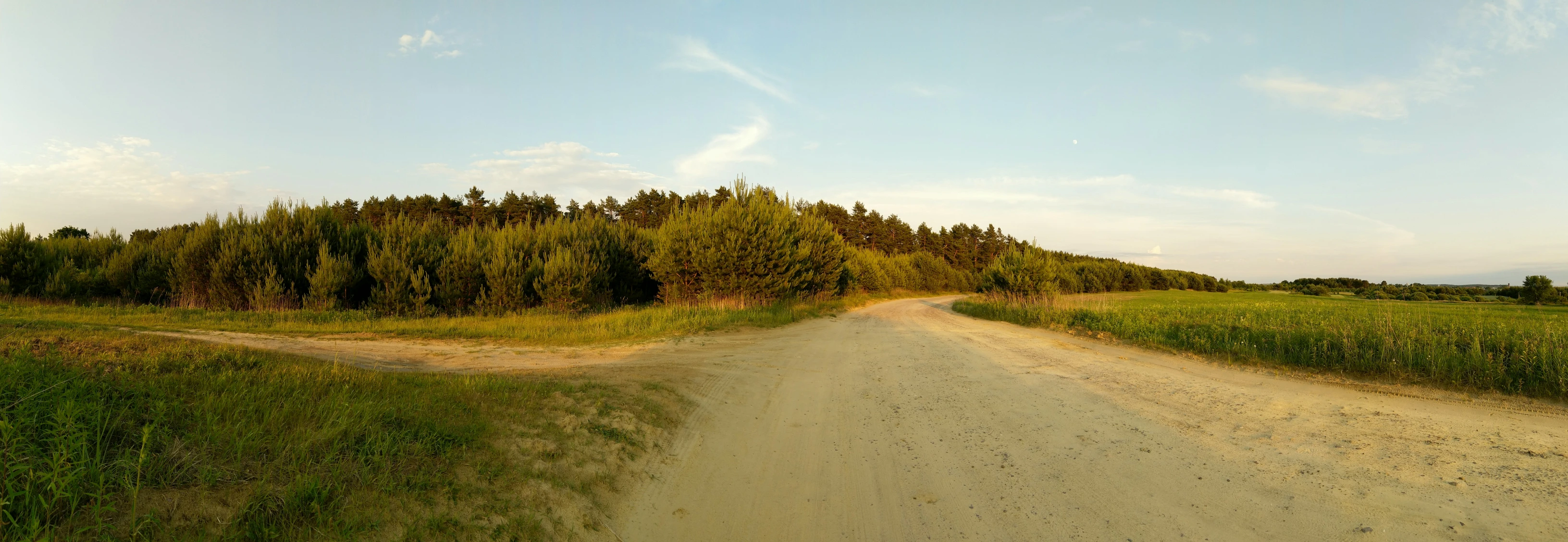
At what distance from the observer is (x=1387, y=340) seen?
8461mm

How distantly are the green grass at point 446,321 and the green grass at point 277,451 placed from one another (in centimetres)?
675

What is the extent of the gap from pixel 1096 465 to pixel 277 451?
599 cm

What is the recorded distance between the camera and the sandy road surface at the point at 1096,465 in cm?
383

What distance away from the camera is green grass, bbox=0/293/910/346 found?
13180mm

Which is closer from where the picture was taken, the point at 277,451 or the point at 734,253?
the point at 277,451

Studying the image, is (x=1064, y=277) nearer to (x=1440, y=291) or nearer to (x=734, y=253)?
(x=1440, y=291)

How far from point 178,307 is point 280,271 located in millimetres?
2621

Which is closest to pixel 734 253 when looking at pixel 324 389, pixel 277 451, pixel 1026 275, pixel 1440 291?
pixel 1026 275

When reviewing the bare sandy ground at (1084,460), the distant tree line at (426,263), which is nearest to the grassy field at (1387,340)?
the bare sandy ground at (1084,460)

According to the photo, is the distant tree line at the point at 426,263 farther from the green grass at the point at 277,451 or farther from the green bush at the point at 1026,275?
the green grass at the point at 277,451

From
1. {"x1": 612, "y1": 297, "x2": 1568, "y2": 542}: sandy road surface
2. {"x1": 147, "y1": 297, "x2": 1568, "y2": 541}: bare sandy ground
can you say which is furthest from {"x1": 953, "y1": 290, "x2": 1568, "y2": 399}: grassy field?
{"x1": 612, "y1": 297, "x2": 1568, "y2": 542}: sandy road surface

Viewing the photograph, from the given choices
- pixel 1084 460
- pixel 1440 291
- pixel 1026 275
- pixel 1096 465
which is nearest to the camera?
pixel 1096 465

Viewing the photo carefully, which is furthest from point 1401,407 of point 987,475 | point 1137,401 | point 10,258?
point 10,258

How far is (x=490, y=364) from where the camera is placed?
891 cm
